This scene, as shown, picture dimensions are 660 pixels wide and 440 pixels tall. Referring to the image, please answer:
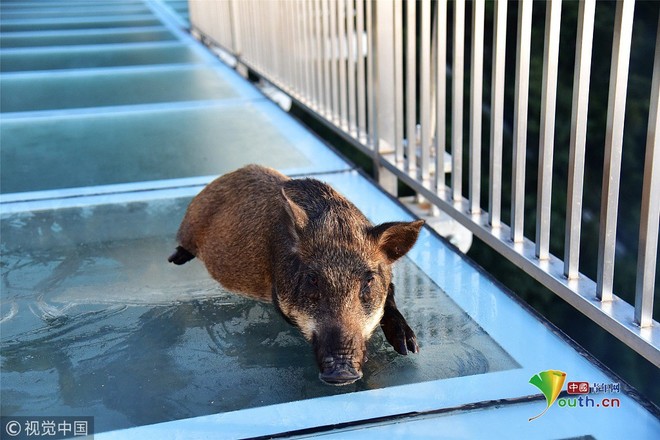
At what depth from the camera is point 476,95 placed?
10.5 ft

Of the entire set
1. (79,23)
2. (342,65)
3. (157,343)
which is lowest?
(157,343)

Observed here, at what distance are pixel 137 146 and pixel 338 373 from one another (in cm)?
338

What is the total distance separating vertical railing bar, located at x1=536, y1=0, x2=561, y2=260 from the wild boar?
46 cm

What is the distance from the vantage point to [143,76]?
7.68 metres

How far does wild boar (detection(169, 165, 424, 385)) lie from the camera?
2.35 meters

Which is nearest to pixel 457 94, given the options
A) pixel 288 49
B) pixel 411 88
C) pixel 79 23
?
pixel 411 88

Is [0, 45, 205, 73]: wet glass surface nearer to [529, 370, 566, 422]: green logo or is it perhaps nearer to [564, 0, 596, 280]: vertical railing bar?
[564, 0, 596, 280]: vertical railing bar

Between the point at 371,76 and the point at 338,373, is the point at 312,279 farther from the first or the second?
the point at 371,76

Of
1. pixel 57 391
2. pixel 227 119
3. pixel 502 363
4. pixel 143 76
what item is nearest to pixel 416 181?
pixel 502 363

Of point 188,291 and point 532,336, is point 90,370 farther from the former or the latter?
point 532,336

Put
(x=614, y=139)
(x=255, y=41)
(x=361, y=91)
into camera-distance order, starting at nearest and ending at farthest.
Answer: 1. (x=614, y=139)
2. (x=361, y=91)
3. (x=255, y=41)

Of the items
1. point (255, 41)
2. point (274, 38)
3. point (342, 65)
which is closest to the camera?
point (342, 65)

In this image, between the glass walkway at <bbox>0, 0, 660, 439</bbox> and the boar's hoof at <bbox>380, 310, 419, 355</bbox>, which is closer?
the glass walkway at <bbox>0, 0, 660, 439</bbox>

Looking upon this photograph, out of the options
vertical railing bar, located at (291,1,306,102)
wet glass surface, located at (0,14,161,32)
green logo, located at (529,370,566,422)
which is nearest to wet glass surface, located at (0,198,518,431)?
green logo, located at (529,370,566,422)
